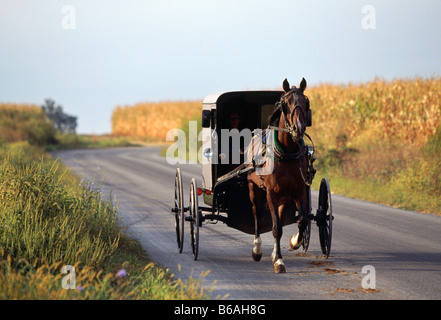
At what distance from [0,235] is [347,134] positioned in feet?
61.2

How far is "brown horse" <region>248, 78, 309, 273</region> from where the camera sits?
7035 millimetres

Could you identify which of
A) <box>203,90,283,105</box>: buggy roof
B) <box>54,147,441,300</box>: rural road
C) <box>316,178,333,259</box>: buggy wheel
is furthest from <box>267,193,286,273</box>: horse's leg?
<box>203,90,283,105</box>: buggy roof

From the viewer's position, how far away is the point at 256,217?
8539 mm

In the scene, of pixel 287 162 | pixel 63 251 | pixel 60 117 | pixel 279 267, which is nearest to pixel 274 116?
pixel 287 162

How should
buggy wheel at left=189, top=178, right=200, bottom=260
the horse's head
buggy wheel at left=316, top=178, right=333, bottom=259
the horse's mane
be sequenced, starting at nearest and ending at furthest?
1. the horse's head
2. the horse's mane
3. buggy wheel at left=189, top=178, right=200, bottom=260
4. buggy wheel at left=316, top=178, right=333, bottom=259

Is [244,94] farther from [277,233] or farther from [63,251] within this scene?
[63,251]

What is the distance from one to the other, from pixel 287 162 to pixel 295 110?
2.66 feet

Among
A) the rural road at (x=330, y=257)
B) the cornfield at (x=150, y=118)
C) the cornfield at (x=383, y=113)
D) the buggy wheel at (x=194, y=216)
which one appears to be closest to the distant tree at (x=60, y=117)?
the cornfield at (x=150, y=118)

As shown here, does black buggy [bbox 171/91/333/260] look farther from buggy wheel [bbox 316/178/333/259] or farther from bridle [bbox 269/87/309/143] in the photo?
bridle [bbox 269/87/309/143]

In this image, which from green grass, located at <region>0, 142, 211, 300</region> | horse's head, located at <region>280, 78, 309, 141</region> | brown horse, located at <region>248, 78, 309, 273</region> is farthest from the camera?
brown horse, located at <region>248, 78, 309, 273</region>

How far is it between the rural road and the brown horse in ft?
2.04

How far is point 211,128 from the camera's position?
9.23 meters

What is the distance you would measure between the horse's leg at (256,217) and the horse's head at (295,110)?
4.69 feet
